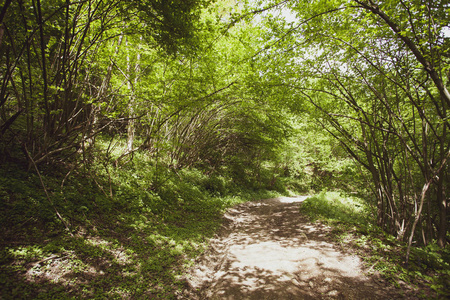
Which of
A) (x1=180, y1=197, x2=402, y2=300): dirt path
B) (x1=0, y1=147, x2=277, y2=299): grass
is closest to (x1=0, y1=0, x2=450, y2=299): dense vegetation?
(x1=0, y1=147, x2=277, y2=299): grass

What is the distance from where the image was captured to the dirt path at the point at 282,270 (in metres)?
3.05

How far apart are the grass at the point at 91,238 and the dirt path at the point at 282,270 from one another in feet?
1.52

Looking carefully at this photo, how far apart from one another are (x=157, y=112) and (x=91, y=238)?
5.43 m

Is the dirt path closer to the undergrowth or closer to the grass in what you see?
the undergrowth

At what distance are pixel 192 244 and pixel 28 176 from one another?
3.94 meters

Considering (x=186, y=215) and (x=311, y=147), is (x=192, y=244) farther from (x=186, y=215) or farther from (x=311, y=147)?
(x=311, y=147)

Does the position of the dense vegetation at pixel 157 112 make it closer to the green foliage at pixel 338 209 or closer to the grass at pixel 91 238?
the grass at pixel 91 238

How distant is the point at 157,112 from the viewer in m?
7.89

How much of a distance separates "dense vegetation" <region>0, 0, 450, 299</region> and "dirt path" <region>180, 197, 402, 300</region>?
1.75 ft

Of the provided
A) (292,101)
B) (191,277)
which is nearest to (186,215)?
(191,277)

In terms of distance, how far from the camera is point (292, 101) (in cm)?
634

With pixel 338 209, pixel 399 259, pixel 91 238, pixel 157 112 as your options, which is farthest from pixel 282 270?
pixel 338 209

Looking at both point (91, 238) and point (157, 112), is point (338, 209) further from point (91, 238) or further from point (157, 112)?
point (91, 238)

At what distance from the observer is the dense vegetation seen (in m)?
2.99
